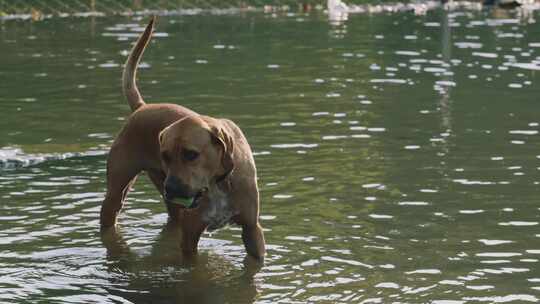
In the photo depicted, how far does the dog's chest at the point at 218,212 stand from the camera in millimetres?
9734

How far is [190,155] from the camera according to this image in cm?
896

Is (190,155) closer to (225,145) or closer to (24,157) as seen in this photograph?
(225,145)

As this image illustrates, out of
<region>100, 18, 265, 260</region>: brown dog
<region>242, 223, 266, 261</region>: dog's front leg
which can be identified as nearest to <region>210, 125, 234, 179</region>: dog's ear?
<region>100, 18, 265, 260</region>: brown dog

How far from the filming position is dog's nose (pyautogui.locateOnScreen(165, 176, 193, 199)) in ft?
29.3

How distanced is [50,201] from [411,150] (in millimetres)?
5020

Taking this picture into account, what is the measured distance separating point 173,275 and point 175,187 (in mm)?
1634

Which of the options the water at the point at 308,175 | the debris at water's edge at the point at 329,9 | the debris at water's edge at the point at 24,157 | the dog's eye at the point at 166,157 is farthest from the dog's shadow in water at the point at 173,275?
the debris at water's edge at the point at 329,9

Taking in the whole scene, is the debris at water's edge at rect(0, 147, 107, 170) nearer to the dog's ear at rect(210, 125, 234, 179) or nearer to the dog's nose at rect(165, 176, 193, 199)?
the dog's ear at rect(210, 125, 234, 179)

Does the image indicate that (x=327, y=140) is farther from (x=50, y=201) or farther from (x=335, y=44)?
(x=335, y=44)

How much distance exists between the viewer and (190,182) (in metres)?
8.95

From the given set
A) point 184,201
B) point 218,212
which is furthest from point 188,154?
point 218,212

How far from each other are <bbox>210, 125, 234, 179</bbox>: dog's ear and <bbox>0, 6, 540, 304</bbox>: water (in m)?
1.09

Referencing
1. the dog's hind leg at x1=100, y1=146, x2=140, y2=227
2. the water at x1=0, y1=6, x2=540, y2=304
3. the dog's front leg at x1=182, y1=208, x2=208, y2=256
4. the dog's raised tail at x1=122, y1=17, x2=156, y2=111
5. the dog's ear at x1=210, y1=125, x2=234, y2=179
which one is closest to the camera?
the dog's ear at x1=210, y1=125, x2=234, y2=179

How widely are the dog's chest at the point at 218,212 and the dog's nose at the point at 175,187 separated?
0.76 m
